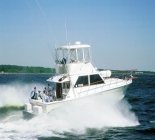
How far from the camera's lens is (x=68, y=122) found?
1392 cm

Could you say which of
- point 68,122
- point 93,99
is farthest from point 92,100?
point 68,122

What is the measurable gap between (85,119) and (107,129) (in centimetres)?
139

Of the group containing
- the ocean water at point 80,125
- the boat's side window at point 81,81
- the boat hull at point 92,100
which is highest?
the boat's side window at point 81,81

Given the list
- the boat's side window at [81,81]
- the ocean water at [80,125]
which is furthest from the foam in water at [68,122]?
the boat's side window at [81,81]

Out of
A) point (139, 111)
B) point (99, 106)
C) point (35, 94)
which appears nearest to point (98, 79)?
point (99, 106)

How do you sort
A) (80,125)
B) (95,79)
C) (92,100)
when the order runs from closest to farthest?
(80,125)
(92,100)
(95,79)

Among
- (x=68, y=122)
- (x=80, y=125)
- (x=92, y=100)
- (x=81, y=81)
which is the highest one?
(x=81, y=81)

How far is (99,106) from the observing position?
15672 mm

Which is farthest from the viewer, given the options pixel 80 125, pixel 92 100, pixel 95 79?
pixel 95 79

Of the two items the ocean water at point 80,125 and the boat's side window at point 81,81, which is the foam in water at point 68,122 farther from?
the boat's side window at point 81,81

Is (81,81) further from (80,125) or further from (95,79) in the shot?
(80,125)

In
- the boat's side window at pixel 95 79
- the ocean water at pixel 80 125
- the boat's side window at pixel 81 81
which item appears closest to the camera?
the ocean water at pixel 80 125

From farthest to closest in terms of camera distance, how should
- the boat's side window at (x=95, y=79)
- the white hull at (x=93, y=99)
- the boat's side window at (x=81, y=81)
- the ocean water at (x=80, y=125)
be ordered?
the boat's side window at (x=95, y=79), the boat's side window at (x=81, y=81), the white hull at (x=93, y=99), the ocean water at (x=80, y=125)

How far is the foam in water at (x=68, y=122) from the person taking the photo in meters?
12.3
